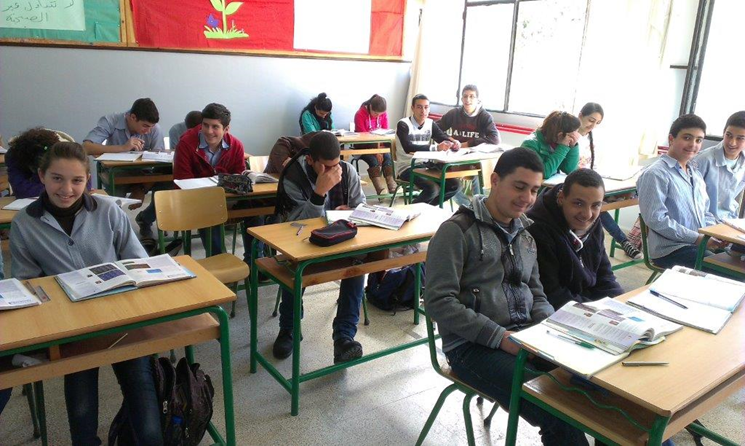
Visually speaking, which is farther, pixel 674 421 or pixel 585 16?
pixel 585 16

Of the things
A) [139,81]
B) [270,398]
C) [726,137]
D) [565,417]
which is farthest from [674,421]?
[139,81]

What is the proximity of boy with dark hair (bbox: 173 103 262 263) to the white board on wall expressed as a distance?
317 centimetres

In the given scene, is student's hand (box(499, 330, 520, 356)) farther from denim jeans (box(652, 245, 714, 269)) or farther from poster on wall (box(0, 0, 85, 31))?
poster on wall (box(0, 0, 85, 31))

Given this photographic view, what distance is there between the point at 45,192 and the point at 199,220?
1.05 meters

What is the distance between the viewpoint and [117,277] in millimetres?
1706

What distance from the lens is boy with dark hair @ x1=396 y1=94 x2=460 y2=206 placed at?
4961 mm

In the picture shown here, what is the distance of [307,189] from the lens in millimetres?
2748

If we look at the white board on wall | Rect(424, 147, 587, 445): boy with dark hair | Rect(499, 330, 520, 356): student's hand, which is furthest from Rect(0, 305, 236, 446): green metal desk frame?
the white board on wall

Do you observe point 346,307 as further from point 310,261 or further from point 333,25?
point 333,25

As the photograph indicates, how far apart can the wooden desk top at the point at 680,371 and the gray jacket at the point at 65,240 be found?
1.66 m

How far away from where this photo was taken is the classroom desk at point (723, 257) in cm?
259

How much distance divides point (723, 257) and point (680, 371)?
5.88 ft

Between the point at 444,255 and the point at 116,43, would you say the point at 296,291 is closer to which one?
the point at 444,255

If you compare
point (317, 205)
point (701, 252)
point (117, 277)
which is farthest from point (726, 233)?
point (117, 277)
